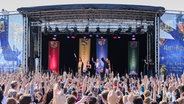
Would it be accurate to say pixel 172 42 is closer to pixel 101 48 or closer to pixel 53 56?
pixel 101 48

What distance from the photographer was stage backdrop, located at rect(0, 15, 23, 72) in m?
25.7

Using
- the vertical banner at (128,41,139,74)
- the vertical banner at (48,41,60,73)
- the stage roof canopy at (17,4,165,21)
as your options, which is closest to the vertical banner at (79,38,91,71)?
the vertical banner at (48,41,60,73)

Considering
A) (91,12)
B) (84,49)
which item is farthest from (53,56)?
(91,12)

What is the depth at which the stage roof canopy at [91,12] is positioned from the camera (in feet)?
77.3

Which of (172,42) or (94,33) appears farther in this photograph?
(94,33)

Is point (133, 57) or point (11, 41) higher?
point (11, 41)

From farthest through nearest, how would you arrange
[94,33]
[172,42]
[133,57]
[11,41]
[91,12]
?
[133,57] → [94,33] → [11,41] → [172,42] → [91,12]

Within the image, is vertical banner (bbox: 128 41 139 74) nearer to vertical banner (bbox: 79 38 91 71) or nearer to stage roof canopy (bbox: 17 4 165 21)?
vertical banner (bbox: 79 38 91 71)

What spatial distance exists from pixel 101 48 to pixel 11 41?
20.4 feet

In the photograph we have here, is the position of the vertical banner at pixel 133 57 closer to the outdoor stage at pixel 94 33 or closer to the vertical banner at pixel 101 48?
the outdoor stage at pixel 94 33

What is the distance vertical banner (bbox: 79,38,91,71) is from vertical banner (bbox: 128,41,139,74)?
9.10 feet

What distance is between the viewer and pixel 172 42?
25.0 meters

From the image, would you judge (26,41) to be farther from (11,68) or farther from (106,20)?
(106,20)

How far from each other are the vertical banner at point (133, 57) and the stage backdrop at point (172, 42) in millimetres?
3926
